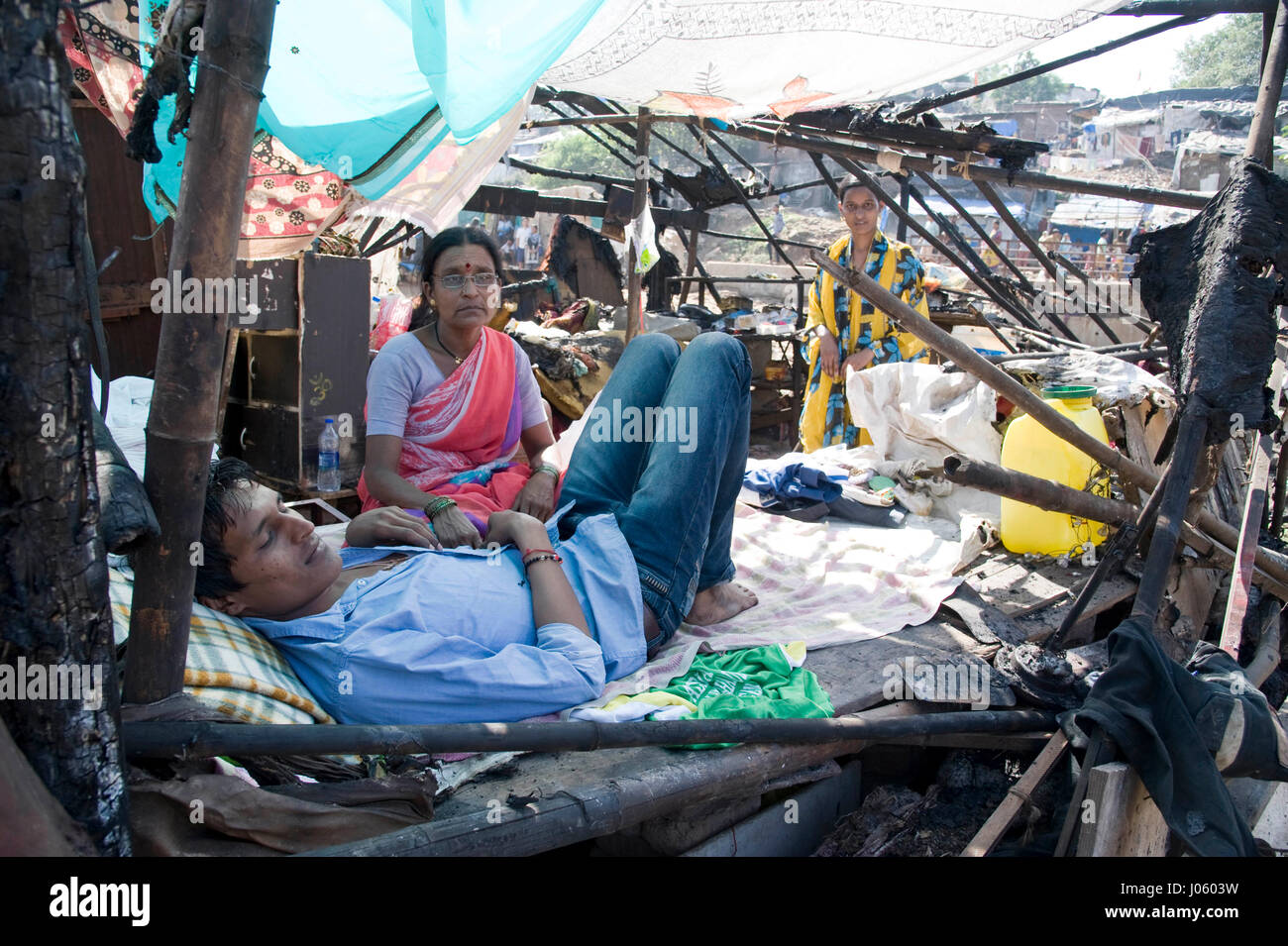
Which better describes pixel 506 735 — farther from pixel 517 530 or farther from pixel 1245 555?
pixel 1245 555

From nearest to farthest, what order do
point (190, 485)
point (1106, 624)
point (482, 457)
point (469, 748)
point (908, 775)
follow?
point (190, 485)
point (469, 748)
point (908, 775)
point (482, 457)
point (1106, 624)

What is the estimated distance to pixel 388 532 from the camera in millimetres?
2395

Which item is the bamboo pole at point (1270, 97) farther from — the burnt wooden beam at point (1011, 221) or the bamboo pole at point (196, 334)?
the bamboo pole at point (196, 334)

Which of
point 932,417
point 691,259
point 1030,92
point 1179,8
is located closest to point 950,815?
point 932,417

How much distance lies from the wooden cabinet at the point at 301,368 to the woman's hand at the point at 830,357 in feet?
8.50

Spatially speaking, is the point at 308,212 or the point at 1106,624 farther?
the point at 1106,624

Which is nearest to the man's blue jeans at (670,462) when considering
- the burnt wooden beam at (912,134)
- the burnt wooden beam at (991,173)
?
the burnt wooden beam at (991,173)

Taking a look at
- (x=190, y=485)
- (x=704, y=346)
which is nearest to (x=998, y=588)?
(x=704, y=346)

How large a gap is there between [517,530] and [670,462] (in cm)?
49

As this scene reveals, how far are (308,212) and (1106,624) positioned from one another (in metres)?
3.57
